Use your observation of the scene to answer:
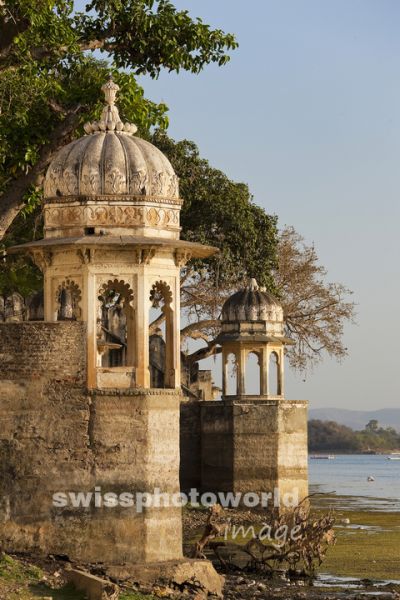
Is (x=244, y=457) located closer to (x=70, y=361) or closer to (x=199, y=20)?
(x=199, y=20)

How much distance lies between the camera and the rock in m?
16.1

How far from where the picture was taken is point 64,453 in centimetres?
1814

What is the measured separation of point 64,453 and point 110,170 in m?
3.56

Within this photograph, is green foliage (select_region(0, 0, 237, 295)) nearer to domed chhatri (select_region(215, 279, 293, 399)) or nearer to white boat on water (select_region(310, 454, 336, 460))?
domed chhatri (select_region(215, 279, 293, 399))

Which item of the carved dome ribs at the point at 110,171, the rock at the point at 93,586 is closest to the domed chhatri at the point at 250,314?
the carved dome ribs at the point at 110,171

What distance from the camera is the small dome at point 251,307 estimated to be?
32.2 metres

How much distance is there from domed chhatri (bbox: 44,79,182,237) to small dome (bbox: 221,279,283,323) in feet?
43.2

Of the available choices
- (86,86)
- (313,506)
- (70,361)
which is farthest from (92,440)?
(313,506)

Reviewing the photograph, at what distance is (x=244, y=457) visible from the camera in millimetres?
30859

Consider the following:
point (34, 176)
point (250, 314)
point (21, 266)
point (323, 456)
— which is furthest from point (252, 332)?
point (323, 456)

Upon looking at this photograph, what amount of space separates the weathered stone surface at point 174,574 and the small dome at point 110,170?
458cm

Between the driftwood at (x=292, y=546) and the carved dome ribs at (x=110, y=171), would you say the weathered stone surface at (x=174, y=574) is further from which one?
the carved dome ribs at (x=110, y=171)

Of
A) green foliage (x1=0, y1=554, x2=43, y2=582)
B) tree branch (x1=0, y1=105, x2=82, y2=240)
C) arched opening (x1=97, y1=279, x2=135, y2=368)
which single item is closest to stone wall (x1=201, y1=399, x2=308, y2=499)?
arched opening (x1=97, y1=279, x2=135, y2=368)

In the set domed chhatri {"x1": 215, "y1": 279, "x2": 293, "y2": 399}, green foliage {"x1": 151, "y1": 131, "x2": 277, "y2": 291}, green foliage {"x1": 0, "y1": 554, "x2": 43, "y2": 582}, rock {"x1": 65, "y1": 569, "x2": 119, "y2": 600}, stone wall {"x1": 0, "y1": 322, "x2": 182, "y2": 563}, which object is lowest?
rock {"x1": 65, "y1": 569, "x2": 119, "y2": 600}
